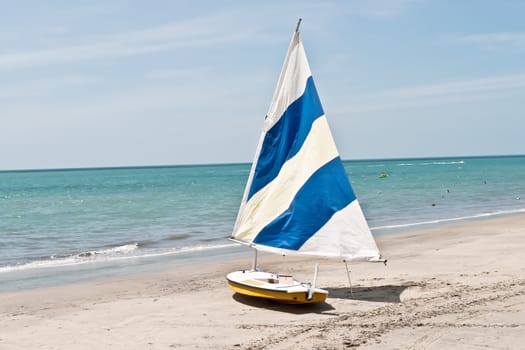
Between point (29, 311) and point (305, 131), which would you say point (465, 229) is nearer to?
point (305, 131)

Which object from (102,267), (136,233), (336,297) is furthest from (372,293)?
(136,233)

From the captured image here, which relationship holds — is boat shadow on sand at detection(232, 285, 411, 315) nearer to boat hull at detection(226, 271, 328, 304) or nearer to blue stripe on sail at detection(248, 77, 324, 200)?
boat hull at detection(226, 271, 328, 304)

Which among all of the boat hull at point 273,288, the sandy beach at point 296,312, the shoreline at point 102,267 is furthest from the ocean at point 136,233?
the boat hull at point 273,288

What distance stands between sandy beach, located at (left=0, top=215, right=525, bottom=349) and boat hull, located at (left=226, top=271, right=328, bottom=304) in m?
0.28

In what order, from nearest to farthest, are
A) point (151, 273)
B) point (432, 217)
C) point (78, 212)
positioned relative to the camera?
1. point (151, 273)
2. point (432, 217)
3. point (78, 212)

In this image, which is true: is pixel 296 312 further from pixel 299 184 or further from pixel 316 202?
pixel 299 184

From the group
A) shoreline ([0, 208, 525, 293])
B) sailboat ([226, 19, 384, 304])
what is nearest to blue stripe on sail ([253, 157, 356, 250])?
sailboat ([226, 19, 384, 304])

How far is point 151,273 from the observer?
703 inches

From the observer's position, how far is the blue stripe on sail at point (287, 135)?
12.8 m

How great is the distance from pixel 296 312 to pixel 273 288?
64 cm

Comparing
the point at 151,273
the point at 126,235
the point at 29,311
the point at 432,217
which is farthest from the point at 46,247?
the point at 432,217

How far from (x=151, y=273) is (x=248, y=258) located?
371 cm

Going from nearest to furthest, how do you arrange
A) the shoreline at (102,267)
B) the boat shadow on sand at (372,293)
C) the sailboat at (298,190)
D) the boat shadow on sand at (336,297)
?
the boat shadow on sand at (336,297) → the sailboat at (298,190) → the boat shadow on sand at (372,293) → the shoreline at (102,267)

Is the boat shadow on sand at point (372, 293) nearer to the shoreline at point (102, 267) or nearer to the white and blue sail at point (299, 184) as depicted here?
the white and blue sail at point (299, 184)
